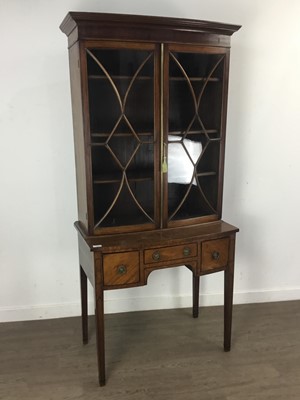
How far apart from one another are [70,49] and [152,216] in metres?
1.00

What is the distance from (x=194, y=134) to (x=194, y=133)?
12 millimetres

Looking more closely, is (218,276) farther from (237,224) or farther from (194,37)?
(194,37)

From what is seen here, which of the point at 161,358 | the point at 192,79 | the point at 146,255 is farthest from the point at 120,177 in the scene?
the point at 161,358

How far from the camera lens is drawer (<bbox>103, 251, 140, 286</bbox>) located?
1892 mm

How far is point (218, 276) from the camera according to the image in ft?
9.05

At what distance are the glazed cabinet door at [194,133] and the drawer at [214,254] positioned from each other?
162 mm

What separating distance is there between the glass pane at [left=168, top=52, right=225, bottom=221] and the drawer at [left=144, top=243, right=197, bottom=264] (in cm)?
19

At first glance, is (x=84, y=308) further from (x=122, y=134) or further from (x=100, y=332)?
(x=122, y=134)

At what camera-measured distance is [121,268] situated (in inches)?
75.4

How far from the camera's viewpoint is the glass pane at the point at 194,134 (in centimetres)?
201

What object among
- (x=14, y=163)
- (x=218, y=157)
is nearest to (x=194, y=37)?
(x=218, y=157)

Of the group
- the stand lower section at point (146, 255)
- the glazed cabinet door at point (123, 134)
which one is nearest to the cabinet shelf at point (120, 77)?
the glazed cabinet door at point (123, 134)

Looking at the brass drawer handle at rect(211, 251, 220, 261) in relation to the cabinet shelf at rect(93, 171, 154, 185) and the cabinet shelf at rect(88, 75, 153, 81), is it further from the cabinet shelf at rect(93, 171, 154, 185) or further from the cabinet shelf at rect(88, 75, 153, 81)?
the cabinet shelf at rect(88, 75, 153, 81)

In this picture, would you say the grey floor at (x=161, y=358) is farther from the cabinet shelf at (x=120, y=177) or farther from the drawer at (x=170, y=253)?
the cabinet shelf at (x=120, y=177)
